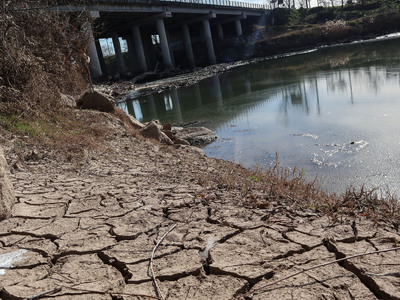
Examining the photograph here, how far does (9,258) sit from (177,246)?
1.35 m

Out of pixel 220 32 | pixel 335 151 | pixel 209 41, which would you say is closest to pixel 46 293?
pixel 335 151

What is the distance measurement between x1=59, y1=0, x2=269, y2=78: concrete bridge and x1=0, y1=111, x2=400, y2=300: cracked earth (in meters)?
24.5

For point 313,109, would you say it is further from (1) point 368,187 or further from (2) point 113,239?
(2) point 113,239

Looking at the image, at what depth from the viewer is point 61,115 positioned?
803cm

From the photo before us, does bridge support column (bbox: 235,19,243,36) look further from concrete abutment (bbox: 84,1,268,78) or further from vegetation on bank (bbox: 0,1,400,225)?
vegetation on bank (bbox: 0,1,400,225)

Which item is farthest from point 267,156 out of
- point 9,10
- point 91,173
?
point 9,10

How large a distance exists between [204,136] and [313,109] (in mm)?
4054

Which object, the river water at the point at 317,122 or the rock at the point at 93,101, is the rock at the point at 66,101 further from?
the river water at the point at 317,122


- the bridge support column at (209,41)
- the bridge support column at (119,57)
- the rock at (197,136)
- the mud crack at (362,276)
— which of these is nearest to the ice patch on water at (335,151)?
the rock at (197,136)

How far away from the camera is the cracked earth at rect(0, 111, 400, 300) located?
235 centimetres

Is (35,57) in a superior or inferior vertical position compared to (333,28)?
inferior

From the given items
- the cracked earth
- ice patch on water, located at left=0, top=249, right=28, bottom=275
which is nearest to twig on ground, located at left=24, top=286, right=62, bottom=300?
the cracked earth

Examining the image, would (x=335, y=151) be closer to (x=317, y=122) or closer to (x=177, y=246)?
(x=317, y=122)

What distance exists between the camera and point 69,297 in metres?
2.28
